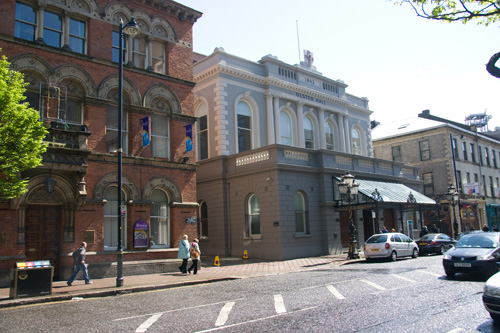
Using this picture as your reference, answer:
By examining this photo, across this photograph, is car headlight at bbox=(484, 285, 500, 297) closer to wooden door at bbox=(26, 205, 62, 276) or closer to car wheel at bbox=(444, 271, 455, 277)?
car wheel at bbox=(444, 271, 455, 277)

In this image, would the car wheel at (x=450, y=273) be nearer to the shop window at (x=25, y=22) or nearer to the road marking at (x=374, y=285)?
the road marking at (x=374, y=285)

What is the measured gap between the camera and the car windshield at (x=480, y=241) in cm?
1552

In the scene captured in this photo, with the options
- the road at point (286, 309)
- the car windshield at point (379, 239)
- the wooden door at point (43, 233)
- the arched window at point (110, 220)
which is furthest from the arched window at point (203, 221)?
the road at point (286, 309)

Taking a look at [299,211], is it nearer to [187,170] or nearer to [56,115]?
[187,170]

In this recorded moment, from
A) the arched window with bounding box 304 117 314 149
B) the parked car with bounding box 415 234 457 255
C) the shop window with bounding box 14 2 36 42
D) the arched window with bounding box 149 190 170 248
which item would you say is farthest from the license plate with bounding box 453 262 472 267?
the arched window with bounding box 304 117 314 149

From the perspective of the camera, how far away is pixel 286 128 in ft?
108

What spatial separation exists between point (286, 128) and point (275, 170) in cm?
847

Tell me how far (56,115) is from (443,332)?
53.6 ft

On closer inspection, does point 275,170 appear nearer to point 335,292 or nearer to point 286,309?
point 335,292

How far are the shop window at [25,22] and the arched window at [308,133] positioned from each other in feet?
69.3

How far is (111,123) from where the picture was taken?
2017 centimetres

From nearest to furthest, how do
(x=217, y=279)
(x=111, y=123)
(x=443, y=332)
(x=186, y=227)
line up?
1. (x=443, y=332)
2. (x=217, y=279)
3. (x=111, y=123)
4. (x=186, y=227)

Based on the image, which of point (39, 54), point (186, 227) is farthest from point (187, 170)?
point (39, 54)

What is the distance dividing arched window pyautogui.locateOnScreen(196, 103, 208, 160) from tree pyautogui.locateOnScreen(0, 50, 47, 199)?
16406mm
